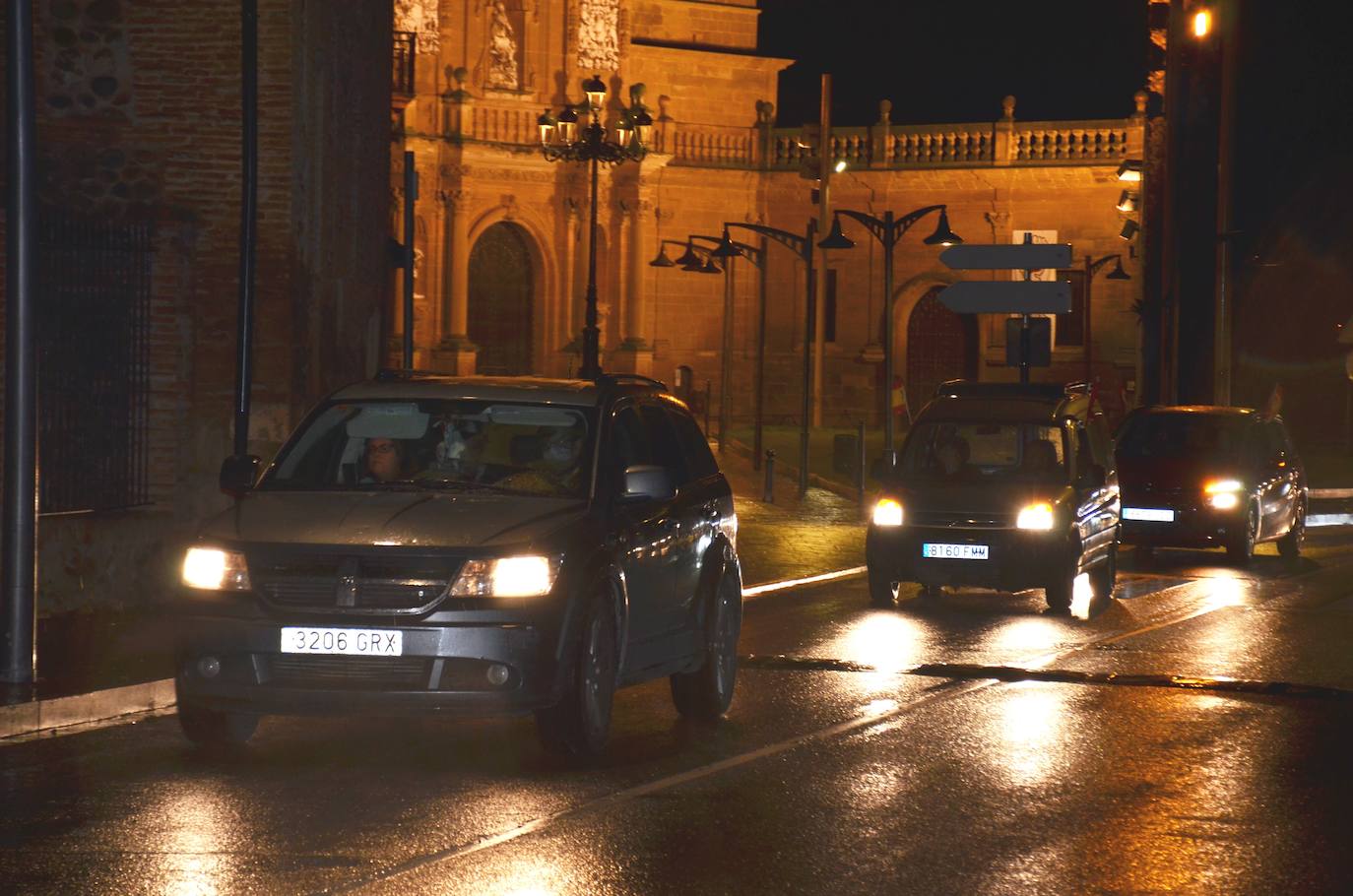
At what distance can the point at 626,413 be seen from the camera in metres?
10.8

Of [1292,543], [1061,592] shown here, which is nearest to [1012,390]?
A: [1061,592]

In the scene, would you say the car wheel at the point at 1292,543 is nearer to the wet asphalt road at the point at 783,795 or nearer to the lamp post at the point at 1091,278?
the wet asphalt road at the point at 783,795

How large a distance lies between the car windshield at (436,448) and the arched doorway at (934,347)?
50714mm

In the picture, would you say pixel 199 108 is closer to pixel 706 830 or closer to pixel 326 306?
pixel 326 306

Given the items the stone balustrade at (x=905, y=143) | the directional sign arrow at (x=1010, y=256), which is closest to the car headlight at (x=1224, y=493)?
the directional sign arrow at (x=1010, y=256)

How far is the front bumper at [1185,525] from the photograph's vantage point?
2148 centimetres

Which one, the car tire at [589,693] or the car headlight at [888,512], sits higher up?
the car headlight at [888,512]

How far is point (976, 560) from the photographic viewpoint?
16688 mm

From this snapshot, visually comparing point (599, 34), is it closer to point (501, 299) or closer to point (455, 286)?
point (501, 299)

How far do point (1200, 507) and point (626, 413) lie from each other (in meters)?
12.1

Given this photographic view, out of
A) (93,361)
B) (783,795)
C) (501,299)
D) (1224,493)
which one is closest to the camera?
(783,795)

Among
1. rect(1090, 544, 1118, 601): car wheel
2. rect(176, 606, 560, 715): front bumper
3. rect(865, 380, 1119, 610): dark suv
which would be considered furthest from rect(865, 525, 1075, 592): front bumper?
rect(176, 606, 560, 715): front bumper

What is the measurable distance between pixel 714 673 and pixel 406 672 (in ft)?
7.64

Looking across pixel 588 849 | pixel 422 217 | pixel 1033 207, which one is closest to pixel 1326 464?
pixel 1033 207
